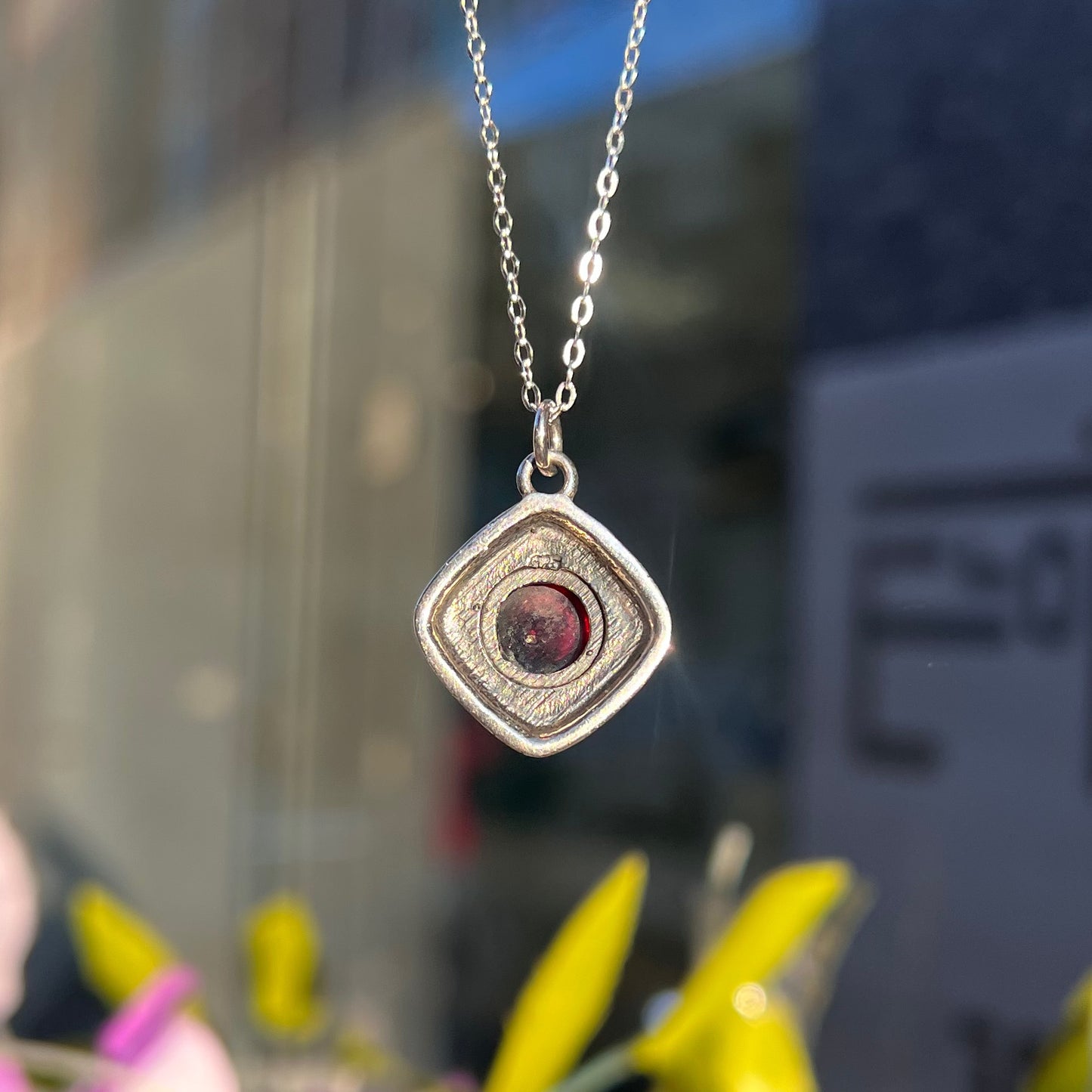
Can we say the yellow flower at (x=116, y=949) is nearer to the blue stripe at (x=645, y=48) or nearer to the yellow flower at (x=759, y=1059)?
the yellow flower at (x=759, y=1059)

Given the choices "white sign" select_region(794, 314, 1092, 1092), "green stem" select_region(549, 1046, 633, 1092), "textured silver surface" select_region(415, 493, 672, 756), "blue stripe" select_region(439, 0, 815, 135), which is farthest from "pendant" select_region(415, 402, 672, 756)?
"blue stripe" select_region(439, 0, 815, 135)

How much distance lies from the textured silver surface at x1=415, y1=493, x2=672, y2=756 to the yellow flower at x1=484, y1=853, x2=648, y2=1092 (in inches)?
2.0

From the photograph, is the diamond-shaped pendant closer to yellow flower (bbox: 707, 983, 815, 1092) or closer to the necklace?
the necklace

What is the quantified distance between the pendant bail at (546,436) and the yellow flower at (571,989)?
0.14m

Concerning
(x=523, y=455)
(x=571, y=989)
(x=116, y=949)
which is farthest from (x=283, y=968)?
(x=523, y=455)

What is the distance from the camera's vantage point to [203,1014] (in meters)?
0.51

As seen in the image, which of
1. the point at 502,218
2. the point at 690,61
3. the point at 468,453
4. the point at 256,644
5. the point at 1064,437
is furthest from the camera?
the point at 256,644

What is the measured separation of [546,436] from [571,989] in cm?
18

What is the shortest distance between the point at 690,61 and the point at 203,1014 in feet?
2.51

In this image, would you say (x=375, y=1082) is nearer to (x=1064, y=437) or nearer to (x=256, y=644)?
(x=1064, y=437)

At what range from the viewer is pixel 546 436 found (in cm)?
42

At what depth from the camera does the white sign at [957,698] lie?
0.64m

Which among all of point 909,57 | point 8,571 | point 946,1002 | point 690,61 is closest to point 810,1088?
point 946,1002

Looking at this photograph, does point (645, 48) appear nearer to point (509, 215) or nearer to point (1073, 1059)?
point (509, 215)
